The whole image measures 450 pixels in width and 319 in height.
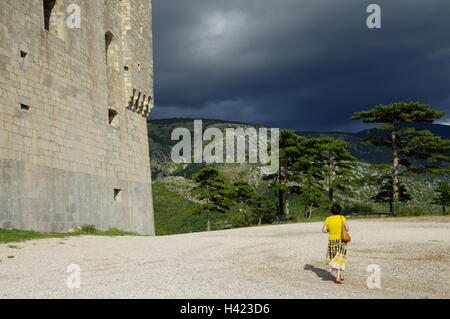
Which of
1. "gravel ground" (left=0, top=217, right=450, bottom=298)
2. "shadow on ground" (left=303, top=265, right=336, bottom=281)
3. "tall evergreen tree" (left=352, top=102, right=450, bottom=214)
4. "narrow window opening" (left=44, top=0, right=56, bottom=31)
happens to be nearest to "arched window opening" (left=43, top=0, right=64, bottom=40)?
"narrow window opening" (left=44, top=0, right=56, bottom=31)

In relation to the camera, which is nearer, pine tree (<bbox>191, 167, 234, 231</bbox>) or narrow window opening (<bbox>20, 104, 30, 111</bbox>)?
narrow window opening (<bbox>20, 104, 30, 111</bbox>)

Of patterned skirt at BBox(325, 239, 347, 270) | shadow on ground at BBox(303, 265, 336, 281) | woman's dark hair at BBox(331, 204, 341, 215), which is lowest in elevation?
shadow on ground at BBox(303, 265, 336, 281)

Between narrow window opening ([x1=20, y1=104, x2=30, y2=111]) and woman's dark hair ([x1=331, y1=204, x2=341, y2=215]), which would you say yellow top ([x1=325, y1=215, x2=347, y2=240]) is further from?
narrow window opening ([x1=20, y1=104, x2=30, y2=111])

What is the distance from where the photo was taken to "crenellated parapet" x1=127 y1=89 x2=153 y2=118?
89.7 ft

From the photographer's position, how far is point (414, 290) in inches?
301

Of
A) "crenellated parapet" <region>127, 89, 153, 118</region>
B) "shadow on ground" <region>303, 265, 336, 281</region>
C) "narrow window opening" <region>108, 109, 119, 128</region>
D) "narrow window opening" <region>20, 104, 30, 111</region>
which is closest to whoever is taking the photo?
"shadow on ground" <region>303, 265, 336, 281</region>

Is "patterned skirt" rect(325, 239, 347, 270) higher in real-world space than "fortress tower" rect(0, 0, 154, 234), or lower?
lower

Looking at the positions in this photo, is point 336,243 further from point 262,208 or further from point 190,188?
point 190,188

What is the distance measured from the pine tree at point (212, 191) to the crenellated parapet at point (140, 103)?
1667 cm

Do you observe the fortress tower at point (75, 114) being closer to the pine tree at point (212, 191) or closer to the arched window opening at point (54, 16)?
the arched window opening at point (54, 16)

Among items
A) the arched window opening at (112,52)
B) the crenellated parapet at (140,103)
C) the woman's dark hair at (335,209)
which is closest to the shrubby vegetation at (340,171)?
the crenellated parapet at (140,103)

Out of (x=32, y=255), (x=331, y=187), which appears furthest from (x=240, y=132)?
(x=32, y=255)

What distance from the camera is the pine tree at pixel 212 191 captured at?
45156 millimetres

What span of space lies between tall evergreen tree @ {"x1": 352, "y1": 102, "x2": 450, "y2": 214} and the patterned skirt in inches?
1118
